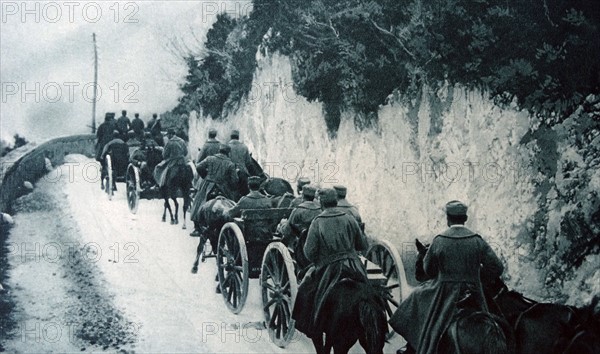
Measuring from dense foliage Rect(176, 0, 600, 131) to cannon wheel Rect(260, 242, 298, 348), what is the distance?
3342 mm

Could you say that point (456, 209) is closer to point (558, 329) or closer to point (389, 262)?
point (558, 329)

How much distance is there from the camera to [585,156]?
6.27 m

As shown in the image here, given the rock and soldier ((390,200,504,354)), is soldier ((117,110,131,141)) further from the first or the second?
soldier ((390,200,504,354))

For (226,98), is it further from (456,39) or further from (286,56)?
(456,39)

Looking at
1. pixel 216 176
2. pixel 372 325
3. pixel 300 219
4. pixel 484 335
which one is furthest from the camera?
pixel 216 176

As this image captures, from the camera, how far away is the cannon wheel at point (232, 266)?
8.09 meters

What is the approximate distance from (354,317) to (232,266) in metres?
3.03

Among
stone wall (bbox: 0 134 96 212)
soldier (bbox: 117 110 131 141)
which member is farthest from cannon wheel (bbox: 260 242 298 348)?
soldier (bbox: 117 110 131 141)

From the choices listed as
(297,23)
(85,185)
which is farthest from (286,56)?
(85,185)

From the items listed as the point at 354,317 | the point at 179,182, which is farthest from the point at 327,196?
the point at 179,182

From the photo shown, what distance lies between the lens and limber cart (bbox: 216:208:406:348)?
697cm

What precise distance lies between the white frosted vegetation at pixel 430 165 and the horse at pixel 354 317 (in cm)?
226

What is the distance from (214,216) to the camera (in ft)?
30.5

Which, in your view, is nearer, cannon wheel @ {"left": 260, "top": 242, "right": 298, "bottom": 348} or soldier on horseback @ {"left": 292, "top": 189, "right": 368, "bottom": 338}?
soldier on horseback @ {"left": 292, "top": 189, "right": 368, "bottom": 338}
